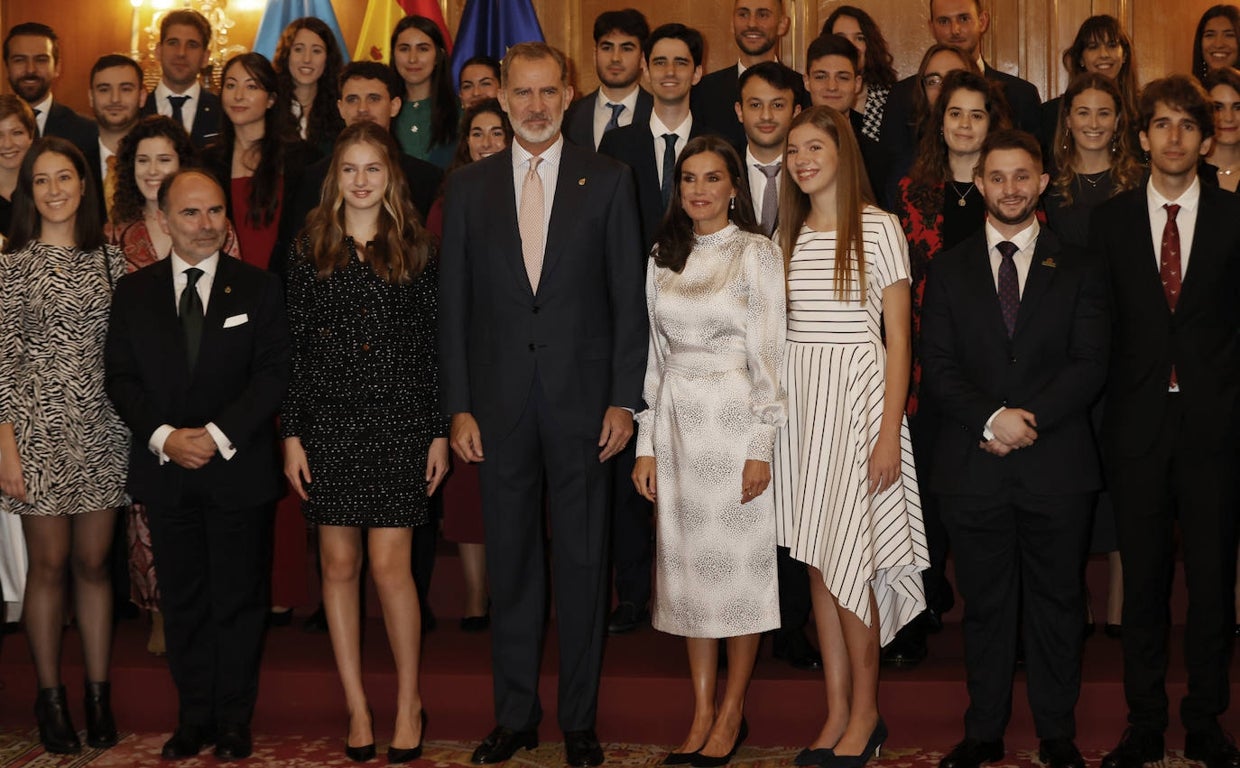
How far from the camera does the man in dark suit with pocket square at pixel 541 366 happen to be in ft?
12.8

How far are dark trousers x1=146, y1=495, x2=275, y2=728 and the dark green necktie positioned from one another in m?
0.45

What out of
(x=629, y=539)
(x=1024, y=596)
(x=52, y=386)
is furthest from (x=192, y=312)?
(x=1024, y=596)

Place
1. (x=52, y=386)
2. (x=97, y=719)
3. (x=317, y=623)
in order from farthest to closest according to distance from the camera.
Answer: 1. (x=317, y=623)
2. (x=97, y=719)
3. (x=52, y=386)

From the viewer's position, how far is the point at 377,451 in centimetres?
394

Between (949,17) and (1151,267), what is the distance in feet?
7.72

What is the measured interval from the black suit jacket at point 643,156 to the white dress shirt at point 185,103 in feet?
6.49

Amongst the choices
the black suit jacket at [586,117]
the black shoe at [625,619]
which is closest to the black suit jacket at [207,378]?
the black shoe at [625,619]

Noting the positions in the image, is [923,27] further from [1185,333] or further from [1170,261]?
[1185,333]

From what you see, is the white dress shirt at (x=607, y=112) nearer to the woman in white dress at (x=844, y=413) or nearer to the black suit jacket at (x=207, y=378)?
the woman in white dress at (x=844, y=413)

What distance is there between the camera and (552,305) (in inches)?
153

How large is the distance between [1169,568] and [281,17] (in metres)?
5.15

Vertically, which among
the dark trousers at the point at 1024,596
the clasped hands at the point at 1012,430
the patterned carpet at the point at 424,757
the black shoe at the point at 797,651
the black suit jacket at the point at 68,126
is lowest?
the patterned carpet at the point at 424,757

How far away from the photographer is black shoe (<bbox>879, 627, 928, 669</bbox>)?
428cm

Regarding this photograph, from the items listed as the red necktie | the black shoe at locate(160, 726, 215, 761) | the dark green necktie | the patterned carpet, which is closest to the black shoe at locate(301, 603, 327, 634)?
the patterned carpet
